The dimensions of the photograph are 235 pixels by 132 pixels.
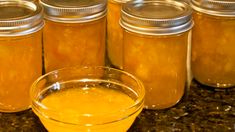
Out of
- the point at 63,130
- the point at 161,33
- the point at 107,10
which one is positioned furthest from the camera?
the point at 107,10

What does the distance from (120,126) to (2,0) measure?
334mm

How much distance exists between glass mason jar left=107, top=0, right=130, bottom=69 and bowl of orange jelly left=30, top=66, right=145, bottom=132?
155 millimetres

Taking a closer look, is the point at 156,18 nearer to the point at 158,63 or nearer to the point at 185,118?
the point at 158,63

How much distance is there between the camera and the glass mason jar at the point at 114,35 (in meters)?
1.00

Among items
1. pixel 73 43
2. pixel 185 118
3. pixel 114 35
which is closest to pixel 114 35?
pixel 114 35

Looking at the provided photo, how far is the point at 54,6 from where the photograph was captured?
888 millimetres

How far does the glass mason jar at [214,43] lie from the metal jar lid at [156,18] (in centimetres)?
5

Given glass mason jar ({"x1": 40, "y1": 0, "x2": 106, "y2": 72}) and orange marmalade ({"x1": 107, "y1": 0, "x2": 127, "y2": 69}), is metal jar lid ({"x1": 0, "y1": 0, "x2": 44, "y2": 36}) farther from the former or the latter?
orange marmalade ({"x1": 107, "y1": 0, "x2": 127, "y2": 69})

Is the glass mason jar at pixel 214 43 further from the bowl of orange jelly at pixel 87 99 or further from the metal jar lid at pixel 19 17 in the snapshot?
the metal jar lid at pixel 19 17

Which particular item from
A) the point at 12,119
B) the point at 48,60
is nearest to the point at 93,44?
the point at 48,60

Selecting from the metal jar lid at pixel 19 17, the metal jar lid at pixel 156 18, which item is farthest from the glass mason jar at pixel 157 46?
the metal jar lid at pixel 19 17

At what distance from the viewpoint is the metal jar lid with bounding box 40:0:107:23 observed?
882 mm

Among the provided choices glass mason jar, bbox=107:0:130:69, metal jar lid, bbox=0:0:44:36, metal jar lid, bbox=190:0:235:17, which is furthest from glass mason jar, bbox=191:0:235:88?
metal jar lid, bbox=0:0:44:36

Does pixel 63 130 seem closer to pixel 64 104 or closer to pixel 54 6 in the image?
pixel 64 104
